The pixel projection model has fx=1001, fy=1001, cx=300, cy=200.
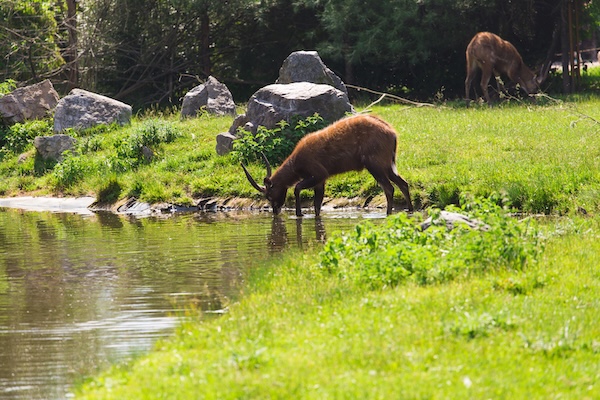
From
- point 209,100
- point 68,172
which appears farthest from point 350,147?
point 209,100

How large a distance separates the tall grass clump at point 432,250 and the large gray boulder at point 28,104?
17380 mm

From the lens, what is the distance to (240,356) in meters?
6.44

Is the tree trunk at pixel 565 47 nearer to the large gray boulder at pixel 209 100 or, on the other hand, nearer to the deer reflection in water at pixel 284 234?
the large gray boulder at pixel 209 100

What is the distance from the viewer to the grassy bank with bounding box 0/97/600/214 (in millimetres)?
15383

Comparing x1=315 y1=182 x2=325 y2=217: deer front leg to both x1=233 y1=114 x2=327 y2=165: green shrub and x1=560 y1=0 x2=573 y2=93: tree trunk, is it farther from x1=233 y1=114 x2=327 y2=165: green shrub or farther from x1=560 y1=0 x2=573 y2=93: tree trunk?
x1=560 y1=0 x2=573 y2=93: tree trunk

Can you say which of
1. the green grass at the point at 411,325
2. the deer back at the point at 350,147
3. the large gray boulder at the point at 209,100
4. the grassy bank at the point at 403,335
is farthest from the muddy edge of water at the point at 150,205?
the grassy bank at the point at 403,335

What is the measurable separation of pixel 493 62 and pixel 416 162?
9139mm

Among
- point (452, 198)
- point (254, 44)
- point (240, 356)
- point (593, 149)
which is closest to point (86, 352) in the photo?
point (240, 356)

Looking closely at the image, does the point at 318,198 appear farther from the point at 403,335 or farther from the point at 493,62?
the point at 493,62

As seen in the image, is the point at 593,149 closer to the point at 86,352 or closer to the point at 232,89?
the point at 86,352

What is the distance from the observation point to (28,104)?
83.5 feet

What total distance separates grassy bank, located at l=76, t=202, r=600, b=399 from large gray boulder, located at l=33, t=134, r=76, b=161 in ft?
46.6

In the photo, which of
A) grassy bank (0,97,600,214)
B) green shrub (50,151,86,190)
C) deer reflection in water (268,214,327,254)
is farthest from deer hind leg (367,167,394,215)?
green shrub (50,151,86,190)

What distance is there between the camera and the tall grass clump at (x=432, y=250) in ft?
28.6
